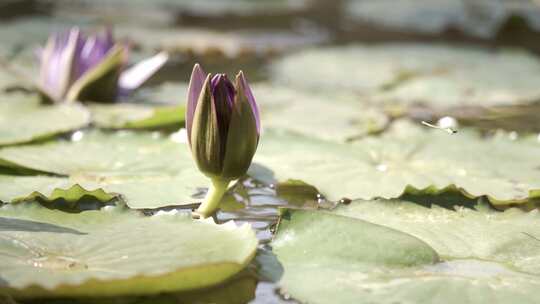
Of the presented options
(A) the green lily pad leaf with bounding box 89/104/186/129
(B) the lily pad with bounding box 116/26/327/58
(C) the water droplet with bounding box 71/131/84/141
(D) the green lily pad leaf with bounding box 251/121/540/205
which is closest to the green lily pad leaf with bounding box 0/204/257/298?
(D) the green lily pad leaf with bounding box 251/121/540/205

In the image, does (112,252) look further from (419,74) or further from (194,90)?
(419,74)

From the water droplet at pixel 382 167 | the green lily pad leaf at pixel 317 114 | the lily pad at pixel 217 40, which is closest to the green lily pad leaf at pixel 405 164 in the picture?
the water droplet at pixel 382 167

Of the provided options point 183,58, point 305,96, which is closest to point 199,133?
point 305,96

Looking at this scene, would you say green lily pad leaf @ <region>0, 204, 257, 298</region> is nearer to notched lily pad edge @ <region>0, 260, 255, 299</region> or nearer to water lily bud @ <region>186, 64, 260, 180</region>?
notched lily pad edge @ <region>0, 260, 255, 299</region>

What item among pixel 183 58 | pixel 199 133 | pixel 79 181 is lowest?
pixel 183 58

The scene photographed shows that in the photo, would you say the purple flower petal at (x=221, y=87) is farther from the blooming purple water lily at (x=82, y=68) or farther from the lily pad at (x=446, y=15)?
the lily pad at (x=446, y=15)

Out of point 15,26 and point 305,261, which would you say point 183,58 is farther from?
point 305,261

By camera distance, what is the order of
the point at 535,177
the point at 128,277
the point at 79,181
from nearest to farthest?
the point at 128,277
the point at 79,181
the point at 535,177
